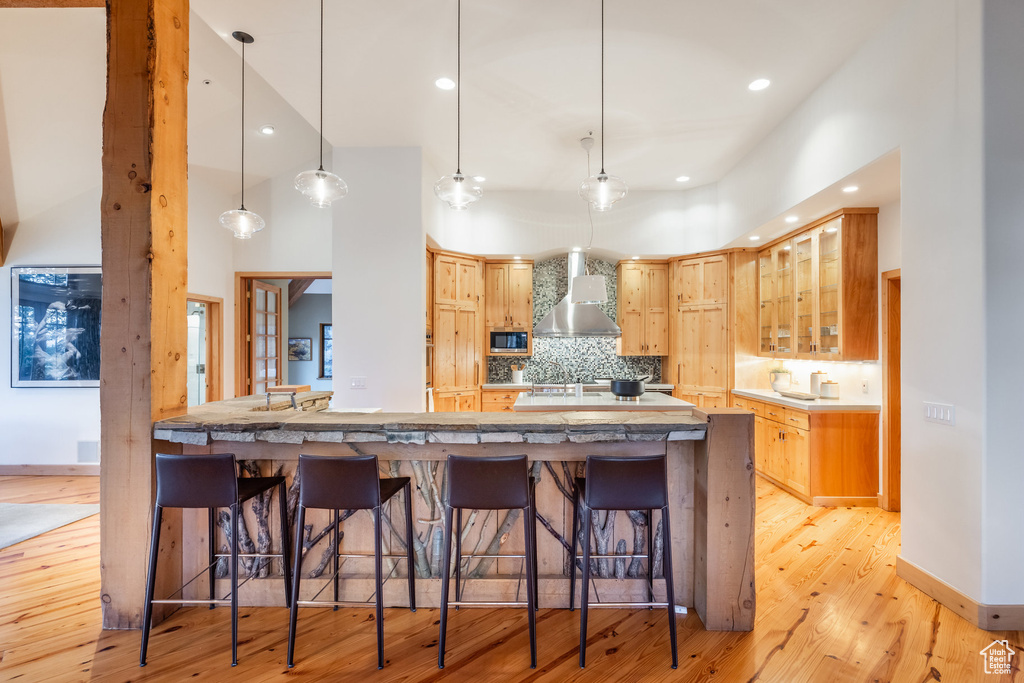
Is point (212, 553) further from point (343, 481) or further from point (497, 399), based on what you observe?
point (497, 399)

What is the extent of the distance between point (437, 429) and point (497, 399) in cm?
385

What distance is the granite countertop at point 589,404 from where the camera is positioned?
173 inches

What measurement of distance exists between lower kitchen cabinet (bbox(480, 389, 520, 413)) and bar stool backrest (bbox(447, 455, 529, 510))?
397cm

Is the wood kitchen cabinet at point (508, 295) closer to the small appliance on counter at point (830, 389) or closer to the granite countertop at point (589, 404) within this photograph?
the granite countertop at point (589, 404)

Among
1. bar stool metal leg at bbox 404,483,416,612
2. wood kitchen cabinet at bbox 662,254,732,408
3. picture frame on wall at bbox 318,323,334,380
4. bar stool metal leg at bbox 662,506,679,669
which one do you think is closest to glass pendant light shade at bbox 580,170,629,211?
bar stool metal leg at bbox 662,506,679,669

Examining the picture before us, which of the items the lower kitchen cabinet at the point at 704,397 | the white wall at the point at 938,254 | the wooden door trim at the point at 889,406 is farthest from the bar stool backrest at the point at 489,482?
the lower kitchen cabinet at the point at 704,397

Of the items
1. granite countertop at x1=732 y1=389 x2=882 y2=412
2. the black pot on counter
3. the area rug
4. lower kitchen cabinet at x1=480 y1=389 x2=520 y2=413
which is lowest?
the area rug

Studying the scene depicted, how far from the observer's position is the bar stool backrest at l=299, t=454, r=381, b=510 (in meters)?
1.95

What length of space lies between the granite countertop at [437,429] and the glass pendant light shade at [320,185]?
1.36 m

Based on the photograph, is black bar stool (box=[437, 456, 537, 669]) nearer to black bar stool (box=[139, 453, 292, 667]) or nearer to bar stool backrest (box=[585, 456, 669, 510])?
bar stool backrest (box=[585, 456, 669, 510])

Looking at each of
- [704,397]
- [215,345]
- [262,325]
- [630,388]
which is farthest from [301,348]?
[704,397]

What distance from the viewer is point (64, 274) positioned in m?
4.69

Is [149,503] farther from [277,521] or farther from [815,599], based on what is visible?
[815,599]

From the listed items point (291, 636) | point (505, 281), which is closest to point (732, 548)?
point (291, 636)
